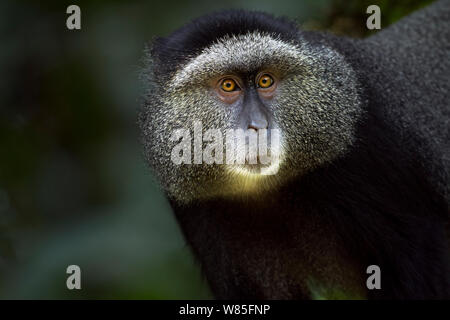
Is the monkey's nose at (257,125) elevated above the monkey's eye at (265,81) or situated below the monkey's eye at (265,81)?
below

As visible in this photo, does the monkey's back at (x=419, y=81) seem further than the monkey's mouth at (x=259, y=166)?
Yes

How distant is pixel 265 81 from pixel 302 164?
52 cm

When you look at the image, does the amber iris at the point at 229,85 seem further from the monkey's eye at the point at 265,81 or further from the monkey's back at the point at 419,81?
the monkey's back at the point at 419,81

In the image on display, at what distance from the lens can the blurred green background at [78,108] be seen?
6129mm

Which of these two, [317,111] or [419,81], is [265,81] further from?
[419,81]

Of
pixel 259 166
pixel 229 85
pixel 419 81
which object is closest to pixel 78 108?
pixel 229 85

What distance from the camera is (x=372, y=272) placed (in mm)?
4156

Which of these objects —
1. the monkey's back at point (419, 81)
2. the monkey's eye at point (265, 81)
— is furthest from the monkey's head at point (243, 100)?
the monkey's back at point (419, 81)

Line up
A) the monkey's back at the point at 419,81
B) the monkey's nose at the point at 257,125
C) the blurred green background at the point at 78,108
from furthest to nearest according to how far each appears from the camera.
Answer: the blurred green background at the point at 78,108, the monkey's back at the point at 419,81, the monkey's nose at the point at 257,125

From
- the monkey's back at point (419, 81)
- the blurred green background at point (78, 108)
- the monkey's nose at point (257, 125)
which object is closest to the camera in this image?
the monkey's nose at point (257, 125)

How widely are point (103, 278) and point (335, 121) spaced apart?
2622mm

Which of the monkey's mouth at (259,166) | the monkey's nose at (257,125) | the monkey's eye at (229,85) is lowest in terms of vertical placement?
the monkey's mouth at (259,166)
